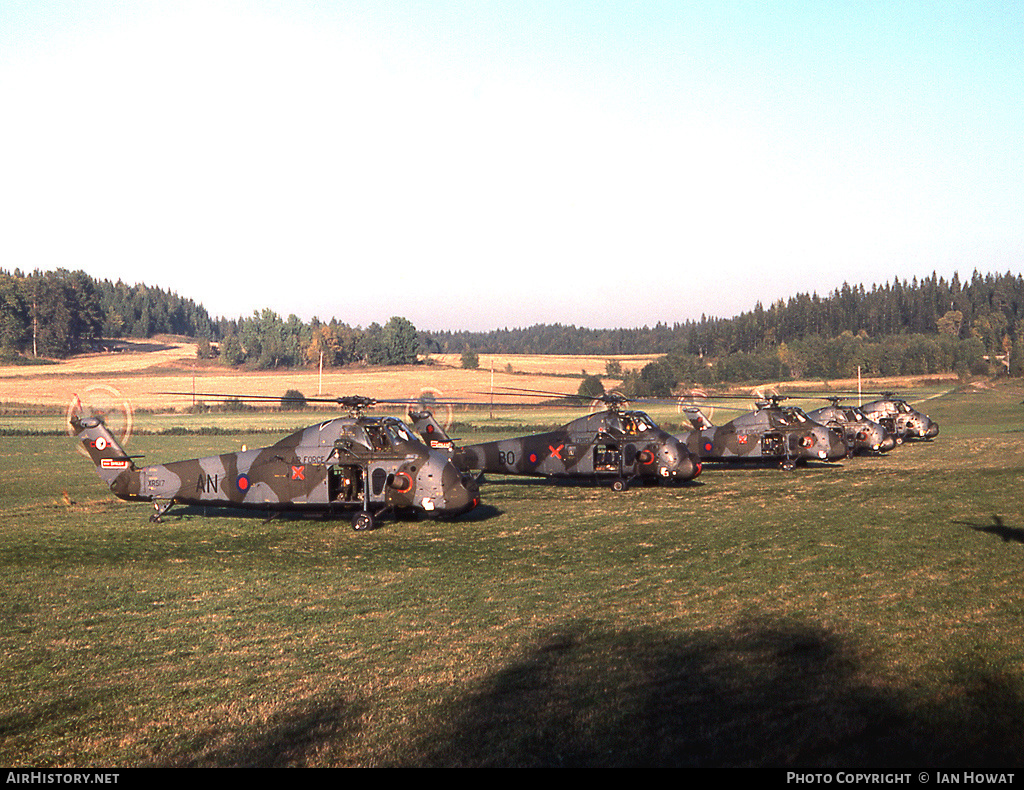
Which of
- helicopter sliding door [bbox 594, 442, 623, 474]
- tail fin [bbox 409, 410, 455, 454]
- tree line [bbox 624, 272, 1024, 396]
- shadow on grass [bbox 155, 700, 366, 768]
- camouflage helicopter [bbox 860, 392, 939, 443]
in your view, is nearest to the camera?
shadow on grass [bbox 155, 700, 366, 768]

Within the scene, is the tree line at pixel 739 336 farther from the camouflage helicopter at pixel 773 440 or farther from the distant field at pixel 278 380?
the camouflage helicopter at pixel 773 440

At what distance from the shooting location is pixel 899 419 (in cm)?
4306

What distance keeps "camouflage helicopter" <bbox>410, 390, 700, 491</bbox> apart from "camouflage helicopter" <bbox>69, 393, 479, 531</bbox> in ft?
23.7

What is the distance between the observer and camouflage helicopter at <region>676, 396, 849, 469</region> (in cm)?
3281

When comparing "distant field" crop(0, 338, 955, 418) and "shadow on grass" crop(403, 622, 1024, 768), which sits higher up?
"distant field" crop(0, 338, 955, 418)

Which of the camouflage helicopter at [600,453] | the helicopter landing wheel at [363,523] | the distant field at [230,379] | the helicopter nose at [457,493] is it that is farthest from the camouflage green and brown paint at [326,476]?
the distant field at [230,379]

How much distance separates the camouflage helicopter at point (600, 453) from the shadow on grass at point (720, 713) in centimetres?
1669

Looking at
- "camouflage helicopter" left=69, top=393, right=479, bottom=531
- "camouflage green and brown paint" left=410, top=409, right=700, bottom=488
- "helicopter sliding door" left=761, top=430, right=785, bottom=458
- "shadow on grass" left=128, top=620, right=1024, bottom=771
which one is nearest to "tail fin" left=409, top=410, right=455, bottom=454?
"camouflage green and brown paint" left=410, top=409, right=700, bottom=488

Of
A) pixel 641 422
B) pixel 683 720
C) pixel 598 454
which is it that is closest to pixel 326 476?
pixel 598 454

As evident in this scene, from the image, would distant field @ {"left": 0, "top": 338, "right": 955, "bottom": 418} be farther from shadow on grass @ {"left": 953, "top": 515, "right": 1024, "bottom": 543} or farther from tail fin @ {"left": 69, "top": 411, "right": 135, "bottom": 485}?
shadow on grass @ {"left": 953, "top": 515, "right": 1024, "bottom": 543}

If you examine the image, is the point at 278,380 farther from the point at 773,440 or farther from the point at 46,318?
the point at 773,440

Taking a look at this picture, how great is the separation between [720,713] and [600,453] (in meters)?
19.5

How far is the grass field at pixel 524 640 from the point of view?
25.1ft

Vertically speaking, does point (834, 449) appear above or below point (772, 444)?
below
